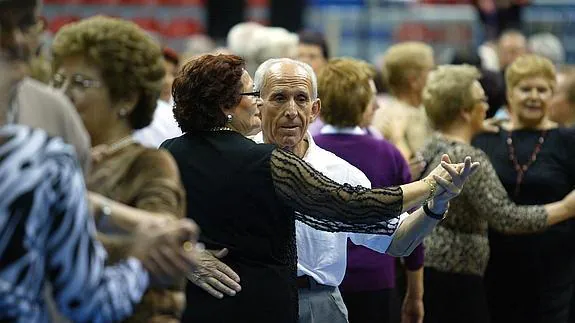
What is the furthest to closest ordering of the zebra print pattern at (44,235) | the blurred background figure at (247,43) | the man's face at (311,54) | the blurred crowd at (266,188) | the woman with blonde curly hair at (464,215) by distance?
1. the blurred background figure at (247,43)
2. the man's face at (311,54)
3. the woman with blonde curly hair at (464,215)
4. the blurred crowd at (266,188)
5. the zebra print pattern at (44,235)

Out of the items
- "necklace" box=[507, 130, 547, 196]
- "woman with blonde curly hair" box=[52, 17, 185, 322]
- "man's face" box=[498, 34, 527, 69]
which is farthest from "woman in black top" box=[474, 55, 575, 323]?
"man's face" box=[498, 34, 527, 69]

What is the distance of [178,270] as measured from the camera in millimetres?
3236

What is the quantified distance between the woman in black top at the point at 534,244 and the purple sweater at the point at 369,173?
0.82 meters

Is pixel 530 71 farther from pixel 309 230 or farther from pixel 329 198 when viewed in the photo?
pixel 329 198

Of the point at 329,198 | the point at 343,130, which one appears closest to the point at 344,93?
the point at 343,130

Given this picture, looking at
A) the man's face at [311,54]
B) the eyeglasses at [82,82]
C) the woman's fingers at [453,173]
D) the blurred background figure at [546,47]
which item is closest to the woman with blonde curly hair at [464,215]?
the woman's fingers at [453,173]

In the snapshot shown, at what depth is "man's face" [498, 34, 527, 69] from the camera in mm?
11961

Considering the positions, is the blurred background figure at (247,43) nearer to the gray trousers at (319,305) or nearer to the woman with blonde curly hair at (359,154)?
the woman with blonde curly hair at (359,154)

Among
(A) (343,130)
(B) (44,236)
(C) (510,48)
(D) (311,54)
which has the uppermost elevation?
(B) (44,236)

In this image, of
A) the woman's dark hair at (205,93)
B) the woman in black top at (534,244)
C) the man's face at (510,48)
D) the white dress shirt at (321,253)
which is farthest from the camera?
the man's face at (510,48)

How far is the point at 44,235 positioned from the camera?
119 inches

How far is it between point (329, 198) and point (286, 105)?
922 millimetres

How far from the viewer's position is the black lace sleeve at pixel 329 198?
430cm

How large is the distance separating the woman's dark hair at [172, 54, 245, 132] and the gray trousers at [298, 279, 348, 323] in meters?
0.87
